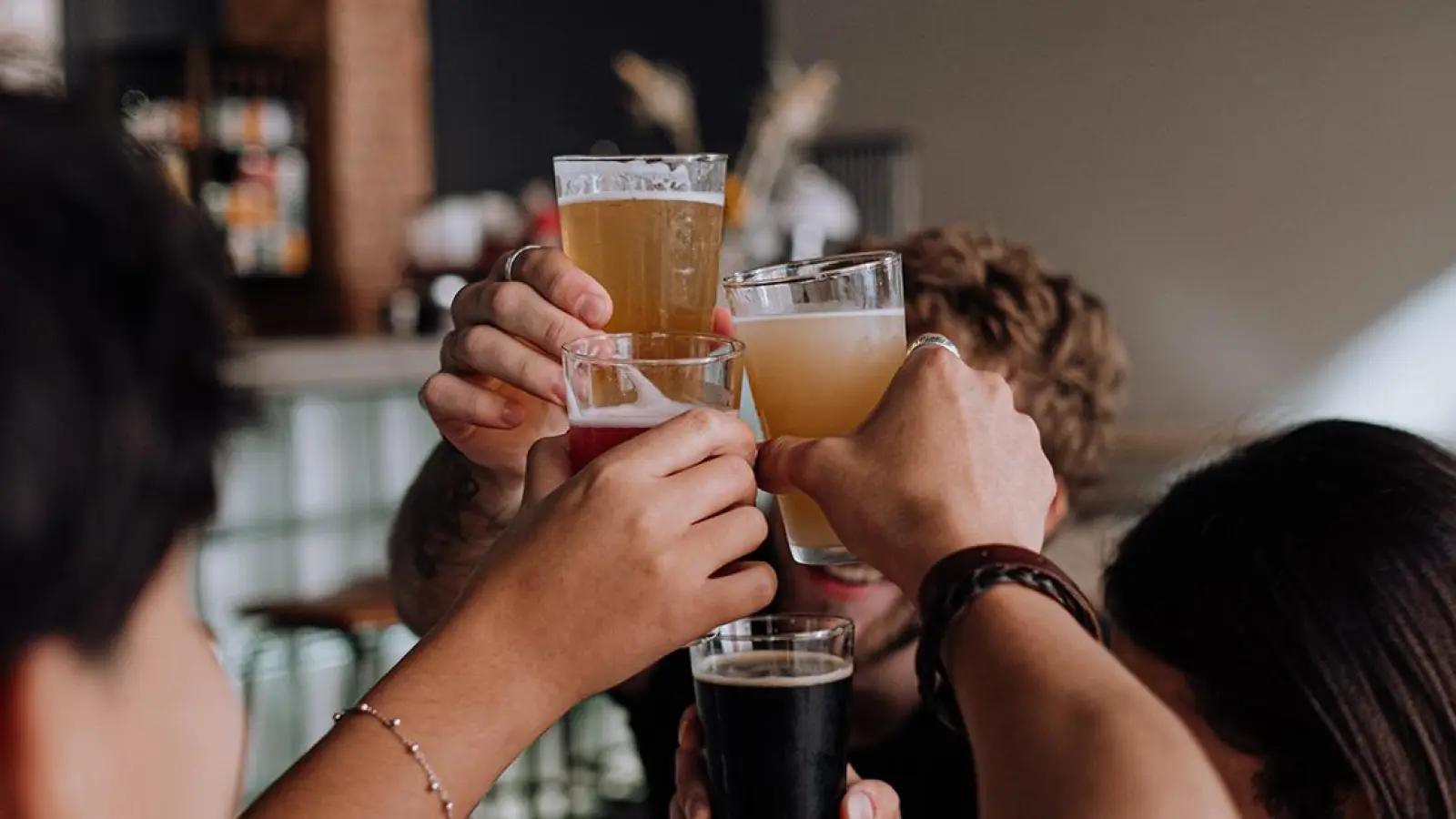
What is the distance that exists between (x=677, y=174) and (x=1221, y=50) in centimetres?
607

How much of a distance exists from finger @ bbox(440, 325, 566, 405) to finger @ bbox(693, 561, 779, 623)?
33cm

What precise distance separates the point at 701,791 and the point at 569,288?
1.40 feet

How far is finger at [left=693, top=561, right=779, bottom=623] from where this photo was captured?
0.99 m

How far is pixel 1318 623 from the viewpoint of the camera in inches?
48.6

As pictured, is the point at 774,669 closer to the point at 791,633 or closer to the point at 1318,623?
the point at 791,633

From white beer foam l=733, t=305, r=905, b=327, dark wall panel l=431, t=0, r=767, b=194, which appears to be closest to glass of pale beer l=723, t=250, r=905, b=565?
white beer foam l=733, t=305, r=905, b=327

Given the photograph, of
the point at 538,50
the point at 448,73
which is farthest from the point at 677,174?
the point at 538,50

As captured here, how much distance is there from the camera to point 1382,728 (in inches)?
47.4

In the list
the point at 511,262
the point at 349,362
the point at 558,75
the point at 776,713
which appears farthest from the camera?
the point at 558,75

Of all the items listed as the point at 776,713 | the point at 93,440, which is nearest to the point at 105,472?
the point at 93,440

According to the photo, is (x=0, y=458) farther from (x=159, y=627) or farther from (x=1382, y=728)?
(x=1382, y=728)

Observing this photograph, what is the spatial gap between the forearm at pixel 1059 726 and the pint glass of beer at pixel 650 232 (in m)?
0.40

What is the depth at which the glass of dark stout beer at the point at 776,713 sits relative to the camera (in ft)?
3.62

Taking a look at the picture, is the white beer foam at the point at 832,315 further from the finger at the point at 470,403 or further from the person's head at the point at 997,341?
the person's head at the point at 997,341
